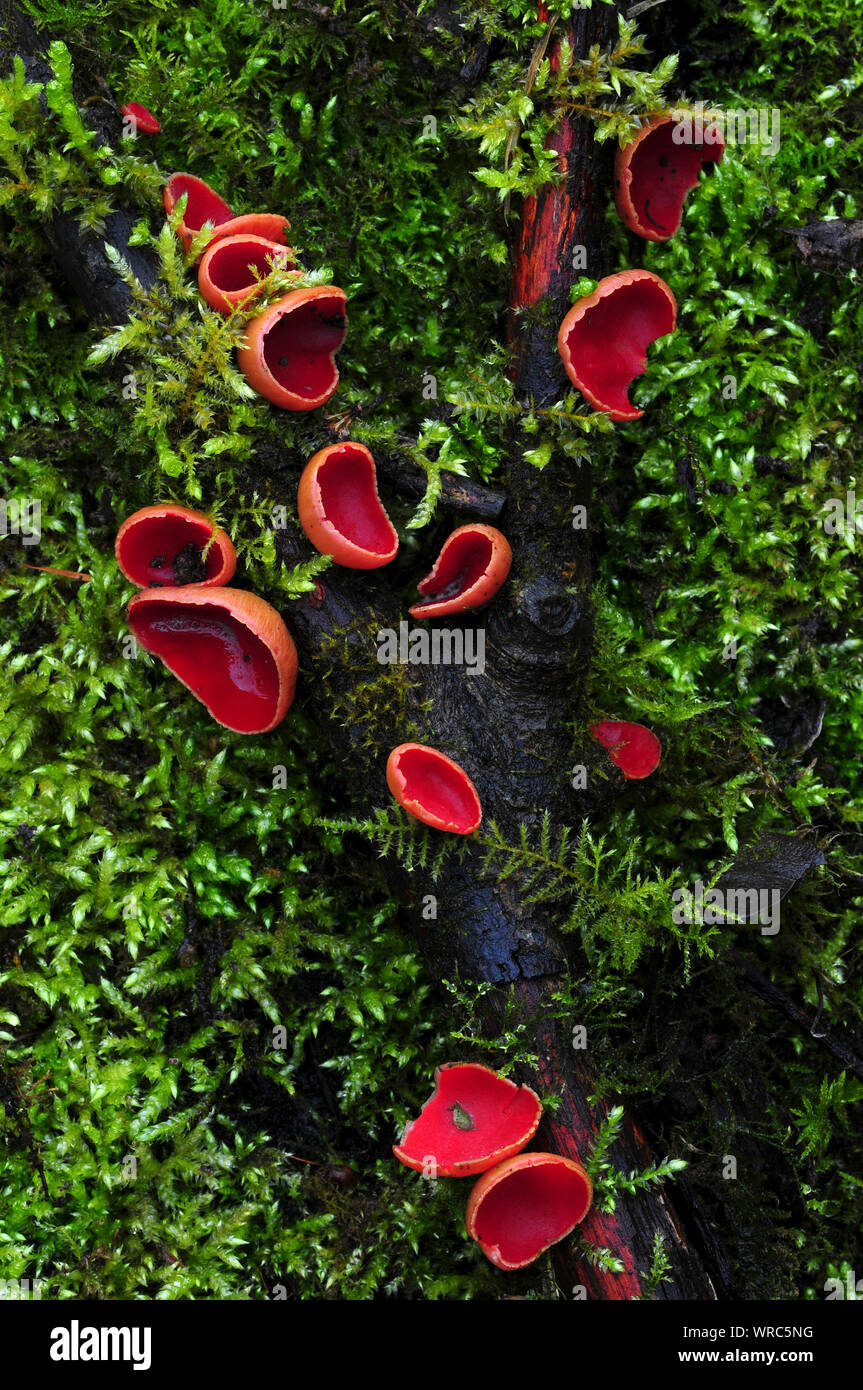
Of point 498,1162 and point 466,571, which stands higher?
point 466,571

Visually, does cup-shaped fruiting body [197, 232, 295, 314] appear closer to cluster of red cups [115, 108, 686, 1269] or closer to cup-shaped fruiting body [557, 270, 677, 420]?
cluster of red cups [115, 108, 686, 1269]

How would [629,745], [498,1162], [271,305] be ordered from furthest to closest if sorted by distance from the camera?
1. [629,745]
2. [271,305]
3. [498,1162]

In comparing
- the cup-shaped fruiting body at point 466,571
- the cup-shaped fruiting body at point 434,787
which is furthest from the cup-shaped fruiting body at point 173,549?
the cup-shaped fruiting body at point 434,787

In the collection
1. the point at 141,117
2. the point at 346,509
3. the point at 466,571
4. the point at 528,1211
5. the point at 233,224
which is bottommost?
the point at 528,1211

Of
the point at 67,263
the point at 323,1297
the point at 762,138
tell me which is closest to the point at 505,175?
the point at 762,138

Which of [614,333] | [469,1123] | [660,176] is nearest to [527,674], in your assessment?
[614,333]

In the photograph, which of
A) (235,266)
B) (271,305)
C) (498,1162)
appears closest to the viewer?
(498,1162)

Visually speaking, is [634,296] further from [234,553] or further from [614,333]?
[234,553]
